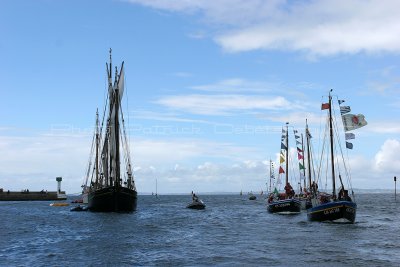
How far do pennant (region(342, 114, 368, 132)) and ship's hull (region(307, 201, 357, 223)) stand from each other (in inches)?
291

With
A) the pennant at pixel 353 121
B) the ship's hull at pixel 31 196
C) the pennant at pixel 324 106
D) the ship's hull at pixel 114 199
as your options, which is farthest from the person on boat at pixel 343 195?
the ship's hull at pixel 31 196

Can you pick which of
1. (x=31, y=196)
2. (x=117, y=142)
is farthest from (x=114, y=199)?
(x=31, y=196)

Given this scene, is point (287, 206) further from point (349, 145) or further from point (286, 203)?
point (349, 145)

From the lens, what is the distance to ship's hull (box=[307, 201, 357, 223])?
46.8 meters

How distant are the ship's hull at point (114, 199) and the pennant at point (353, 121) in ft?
105

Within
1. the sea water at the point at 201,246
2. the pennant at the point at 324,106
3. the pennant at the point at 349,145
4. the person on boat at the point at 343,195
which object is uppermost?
the pennant at the point at 324,106

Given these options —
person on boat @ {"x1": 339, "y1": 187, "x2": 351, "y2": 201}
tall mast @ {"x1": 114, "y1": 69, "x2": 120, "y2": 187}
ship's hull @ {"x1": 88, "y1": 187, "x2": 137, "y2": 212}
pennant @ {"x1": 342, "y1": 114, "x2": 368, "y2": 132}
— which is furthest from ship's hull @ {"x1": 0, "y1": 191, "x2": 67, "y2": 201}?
pennant @ {"x1": 342, "y1": 114, "x2": 368, "y2": 132}

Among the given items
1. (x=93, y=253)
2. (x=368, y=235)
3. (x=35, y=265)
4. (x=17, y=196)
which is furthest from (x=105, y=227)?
(x=17, y=196)

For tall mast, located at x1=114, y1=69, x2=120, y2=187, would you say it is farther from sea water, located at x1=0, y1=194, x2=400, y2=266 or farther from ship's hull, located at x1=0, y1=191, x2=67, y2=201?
ship's hull, located at x1=0, y1=191, x2=67, y2=201

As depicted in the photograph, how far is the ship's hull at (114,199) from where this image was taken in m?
65.4

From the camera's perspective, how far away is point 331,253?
30000 mm

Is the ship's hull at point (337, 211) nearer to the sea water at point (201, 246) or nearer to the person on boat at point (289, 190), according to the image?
the sea water at point (201, 246)

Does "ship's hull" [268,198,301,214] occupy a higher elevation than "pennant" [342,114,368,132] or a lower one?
lower

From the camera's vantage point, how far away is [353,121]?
4738 cm
